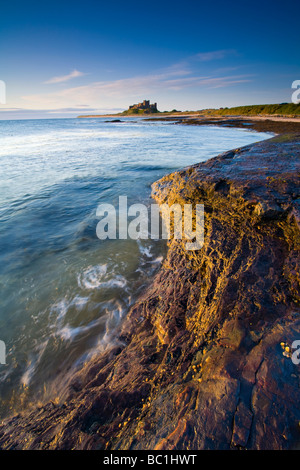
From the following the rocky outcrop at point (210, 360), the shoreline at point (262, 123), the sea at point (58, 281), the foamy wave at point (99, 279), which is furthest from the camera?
the shoreline at point (262, 123)

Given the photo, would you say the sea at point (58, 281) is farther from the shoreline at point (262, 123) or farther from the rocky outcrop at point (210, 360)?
the shoreline at point (262, 123)

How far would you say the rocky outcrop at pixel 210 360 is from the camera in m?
1.50

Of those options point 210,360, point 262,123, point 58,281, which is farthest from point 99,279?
point 262,123

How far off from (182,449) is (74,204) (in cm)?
851

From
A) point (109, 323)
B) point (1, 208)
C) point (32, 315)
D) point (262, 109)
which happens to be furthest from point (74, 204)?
point (262, 109)

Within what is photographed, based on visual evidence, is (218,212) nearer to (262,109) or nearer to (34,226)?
(34,226)

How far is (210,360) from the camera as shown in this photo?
75.7 inches

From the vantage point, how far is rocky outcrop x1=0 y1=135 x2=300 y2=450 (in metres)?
1.50

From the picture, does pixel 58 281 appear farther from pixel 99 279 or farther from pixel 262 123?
pixel 262 123

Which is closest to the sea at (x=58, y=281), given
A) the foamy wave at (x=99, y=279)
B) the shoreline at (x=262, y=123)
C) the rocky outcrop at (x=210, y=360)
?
the foamy wave at (x=99, y=279)

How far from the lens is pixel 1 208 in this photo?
26.7 ft

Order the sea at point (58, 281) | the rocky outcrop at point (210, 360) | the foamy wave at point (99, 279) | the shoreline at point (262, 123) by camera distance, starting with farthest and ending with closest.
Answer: the shoreline at point (262, 123)
the foamy wave at point (99, 279)
the sea at point (58, 281)
the rocky outcrop at point (210, 360)

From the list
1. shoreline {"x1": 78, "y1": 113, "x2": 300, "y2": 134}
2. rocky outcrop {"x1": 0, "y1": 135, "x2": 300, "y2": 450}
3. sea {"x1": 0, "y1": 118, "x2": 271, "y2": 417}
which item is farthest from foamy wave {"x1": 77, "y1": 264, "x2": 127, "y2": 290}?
shoreline {"x1": 78, "y1": 113, "x2": 300, "y2": 134}

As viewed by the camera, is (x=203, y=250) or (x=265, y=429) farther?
(x=203, y=250)
